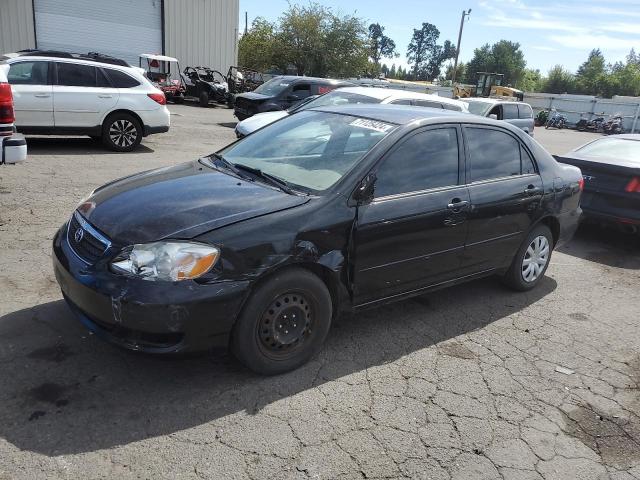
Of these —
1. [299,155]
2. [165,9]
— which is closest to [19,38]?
[165,9]

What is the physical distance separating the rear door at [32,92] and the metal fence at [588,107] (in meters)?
35.6

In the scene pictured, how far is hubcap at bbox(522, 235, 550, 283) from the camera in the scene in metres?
4.97

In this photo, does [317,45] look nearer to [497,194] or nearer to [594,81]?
[497,194]

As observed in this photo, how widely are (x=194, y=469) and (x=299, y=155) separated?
7.68 ft

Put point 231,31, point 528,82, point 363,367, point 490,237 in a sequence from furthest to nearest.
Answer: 1. point 528,82
2. point 231,31
3. point 490,237
4. point 363,367

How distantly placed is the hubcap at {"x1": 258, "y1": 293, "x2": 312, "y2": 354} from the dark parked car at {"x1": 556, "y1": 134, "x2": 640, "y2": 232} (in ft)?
16.4

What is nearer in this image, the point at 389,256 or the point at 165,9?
the point at 389,256

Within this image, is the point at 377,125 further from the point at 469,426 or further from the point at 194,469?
the point at 194,469

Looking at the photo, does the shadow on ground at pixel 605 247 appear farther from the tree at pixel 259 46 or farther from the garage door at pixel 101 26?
the tree at pixel 259 46

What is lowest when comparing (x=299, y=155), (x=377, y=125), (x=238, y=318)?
(x=238, y=318)

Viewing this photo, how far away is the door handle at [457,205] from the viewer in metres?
4.01

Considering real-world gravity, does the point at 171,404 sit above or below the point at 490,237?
below

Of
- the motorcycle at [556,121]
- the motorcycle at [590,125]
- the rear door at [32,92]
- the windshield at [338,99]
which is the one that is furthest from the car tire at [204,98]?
the motorcycle at [590,125]

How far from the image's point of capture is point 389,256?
3.66 m
